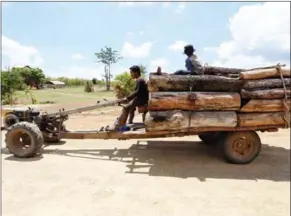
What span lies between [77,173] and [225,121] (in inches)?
117

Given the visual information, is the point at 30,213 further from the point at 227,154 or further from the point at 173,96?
the point at 227,154

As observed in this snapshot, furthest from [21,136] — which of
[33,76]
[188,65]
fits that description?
[188,65]

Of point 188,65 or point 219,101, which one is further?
point 188,65

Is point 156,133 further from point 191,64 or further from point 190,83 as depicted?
point 191,64

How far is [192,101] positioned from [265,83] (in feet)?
5.19

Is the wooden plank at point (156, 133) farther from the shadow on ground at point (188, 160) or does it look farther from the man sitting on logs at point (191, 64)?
the man sitting on logs at point (191, 64)

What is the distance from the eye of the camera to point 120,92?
47.8 feet

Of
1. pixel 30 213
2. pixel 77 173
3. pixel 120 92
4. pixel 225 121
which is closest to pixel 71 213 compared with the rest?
pixel 30 213

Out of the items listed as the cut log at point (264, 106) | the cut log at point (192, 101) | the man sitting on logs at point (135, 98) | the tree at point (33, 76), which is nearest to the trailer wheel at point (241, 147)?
the cut log at point (264, 106)

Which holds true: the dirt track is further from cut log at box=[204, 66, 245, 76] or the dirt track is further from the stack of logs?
cut log at box=[204, 66, 245, 76]

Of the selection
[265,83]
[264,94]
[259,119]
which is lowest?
[259,119]

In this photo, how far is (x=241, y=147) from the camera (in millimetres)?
7035

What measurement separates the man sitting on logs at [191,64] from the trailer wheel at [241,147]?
4.78ft

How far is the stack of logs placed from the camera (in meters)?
6.73
